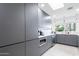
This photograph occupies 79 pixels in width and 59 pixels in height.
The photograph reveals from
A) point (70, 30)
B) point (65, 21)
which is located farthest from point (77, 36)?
point (65, 21)

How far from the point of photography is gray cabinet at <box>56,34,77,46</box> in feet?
15.3

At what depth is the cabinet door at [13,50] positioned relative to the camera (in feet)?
3.56

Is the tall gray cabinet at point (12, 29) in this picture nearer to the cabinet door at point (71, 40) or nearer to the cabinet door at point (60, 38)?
the cabinet door at point (71, 40)

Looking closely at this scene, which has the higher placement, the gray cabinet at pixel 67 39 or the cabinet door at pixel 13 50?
the cabinet door at pixel 13 50

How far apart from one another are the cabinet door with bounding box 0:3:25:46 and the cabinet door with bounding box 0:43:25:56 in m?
0.09

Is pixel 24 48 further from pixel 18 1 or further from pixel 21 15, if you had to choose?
pixel 18 1

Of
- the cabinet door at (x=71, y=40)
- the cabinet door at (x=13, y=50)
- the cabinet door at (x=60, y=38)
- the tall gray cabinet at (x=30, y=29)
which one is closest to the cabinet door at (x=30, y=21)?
the tall gray cabinet at (x=30, y=29)

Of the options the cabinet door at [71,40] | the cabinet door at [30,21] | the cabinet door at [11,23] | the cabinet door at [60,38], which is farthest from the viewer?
the cabinet door at [60,38]

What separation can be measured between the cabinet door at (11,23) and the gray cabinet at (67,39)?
4275 millimetres

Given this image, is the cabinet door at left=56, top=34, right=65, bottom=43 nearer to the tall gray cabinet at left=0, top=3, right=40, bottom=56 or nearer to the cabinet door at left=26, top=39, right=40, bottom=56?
the cabinet door at left=26, top=39, right=40, bottom=56

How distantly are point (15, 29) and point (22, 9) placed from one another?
51cm

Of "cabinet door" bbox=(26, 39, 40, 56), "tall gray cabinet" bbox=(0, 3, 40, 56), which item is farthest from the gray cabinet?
"tall gray cabinet" bbox=(0, 3, 40, 56)

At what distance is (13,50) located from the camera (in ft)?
4.09

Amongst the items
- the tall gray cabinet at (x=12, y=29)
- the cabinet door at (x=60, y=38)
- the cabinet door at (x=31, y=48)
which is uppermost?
the tall gray cabinet at (x=12, y=29)
